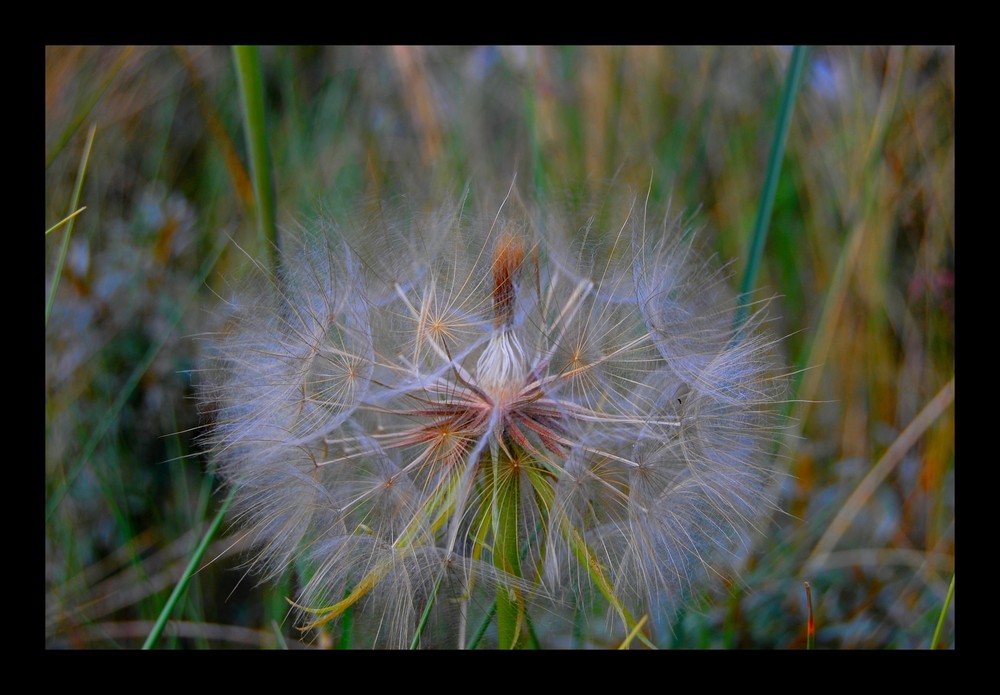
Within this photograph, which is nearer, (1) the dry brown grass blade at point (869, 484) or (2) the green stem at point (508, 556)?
(2) the green stem at point (508, 556)

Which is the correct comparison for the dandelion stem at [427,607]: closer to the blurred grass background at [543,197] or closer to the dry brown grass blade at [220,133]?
the blurred grass background at [543,197]

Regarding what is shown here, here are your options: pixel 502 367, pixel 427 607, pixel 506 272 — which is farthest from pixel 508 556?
pixel 506 272

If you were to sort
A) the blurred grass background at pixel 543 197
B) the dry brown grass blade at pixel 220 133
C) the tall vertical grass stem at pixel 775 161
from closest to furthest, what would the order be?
the tall vertical grass stem at pixel 775 161 < the blurred grass background at pixel 543 197 < the dry brown grass blade at pixel 220 133

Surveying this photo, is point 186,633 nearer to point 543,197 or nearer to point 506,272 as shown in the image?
point 506,272

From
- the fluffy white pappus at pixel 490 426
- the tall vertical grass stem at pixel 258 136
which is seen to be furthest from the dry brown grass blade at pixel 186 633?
the tall vertical grass stem at pixel 258 136

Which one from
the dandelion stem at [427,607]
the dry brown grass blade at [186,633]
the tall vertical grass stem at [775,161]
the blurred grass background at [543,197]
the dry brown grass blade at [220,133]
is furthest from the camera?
the dry brown grass blade at [220,133]

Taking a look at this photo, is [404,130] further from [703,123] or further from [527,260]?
[527,260]

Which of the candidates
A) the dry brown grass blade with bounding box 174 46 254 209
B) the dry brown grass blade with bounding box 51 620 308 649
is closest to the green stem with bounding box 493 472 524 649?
the dry brown grass blade with bounding box 51 620 308 649
